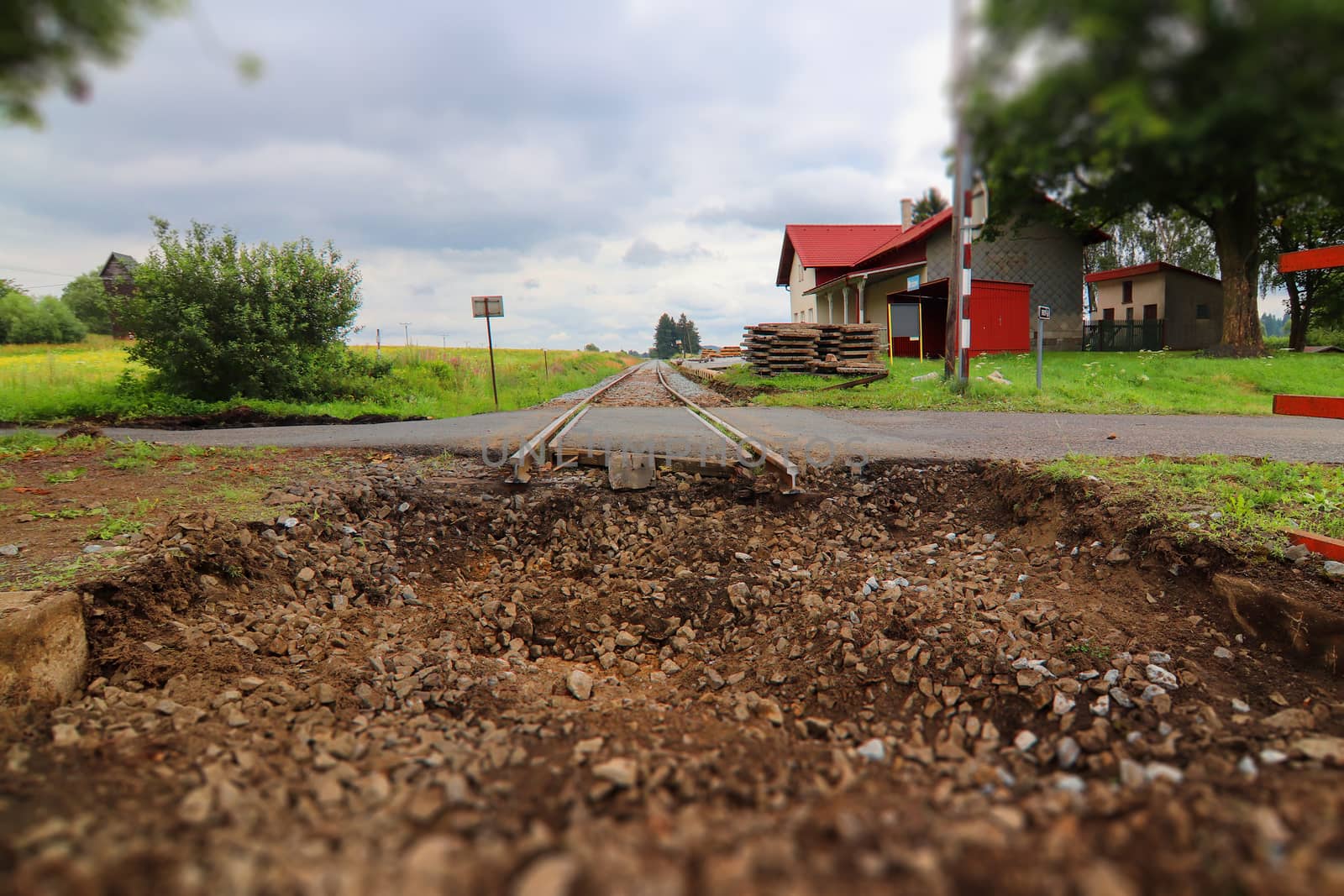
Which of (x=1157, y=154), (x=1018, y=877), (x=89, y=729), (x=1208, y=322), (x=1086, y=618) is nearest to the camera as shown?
(x=1018, y=877)

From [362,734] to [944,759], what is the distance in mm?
2176

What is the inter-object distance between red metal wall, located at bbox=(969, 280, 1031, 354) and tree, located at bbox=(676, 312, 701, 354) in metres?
106

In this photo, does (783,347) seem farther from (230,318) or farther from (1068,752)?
(1068,752)

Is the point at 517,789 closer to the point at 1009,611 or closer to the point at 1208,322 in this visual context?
the point at 1009,611

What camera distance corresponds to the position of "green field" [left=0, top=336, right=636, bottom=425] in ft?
43.8

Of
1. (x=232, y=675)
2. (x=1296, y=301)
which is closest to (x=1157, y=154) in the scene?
(x=232, y=675)

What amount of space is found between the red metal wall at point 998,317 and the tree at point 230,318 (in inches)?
744

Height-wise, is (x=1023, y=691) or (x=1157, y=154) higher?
(x=1157, y=154)

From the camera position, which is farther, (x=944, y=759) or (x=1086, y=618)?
(x=1086, y=618)

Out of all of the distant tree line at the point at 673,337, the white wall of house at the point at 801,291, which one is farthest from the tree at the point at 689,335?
the white wall of house at the point at 801,291

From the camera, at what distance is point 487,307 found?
16.0 m

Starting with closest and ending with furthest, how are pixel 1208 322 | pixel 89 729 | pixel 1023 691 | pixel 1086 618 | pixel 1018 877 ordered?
pixel 1018 877 → pixel 89 729 → pixel 1023 691 → pixel 1086 618 → pixel 1208 322

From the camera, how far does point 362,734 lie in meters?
2.48

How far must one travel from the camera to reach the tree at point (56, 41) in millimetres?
1162
